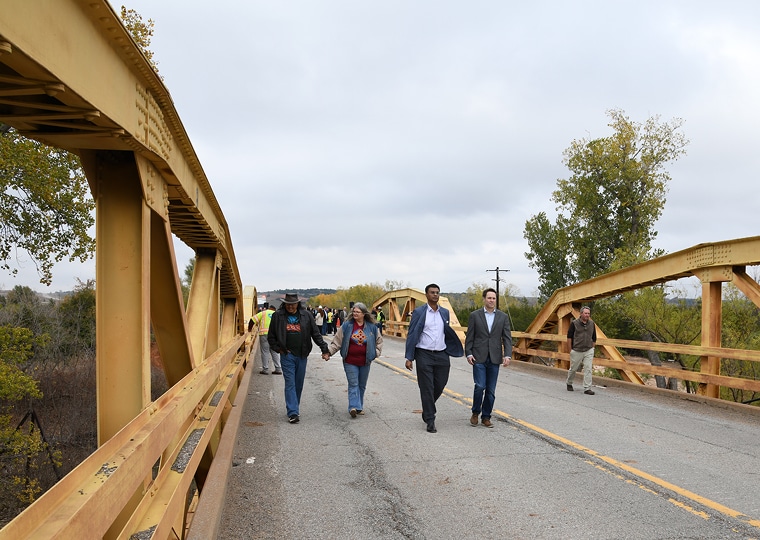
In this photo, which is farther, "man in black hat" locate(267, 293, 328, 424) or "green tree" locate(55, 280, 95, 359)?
"green tree" locate(55, 280, 95, 359)

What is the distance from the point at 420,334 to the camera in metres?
8.73

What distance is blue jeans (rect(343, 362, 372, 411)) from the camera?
9.25 m

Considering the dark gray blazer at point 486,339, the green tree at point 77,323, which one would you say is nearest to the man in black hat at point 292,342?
the dark gray blazer at point 486,339

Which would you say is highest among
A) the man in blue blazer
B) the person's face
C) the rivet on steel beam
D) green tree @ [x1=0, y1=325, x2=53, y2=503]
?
the rivet on steel beam

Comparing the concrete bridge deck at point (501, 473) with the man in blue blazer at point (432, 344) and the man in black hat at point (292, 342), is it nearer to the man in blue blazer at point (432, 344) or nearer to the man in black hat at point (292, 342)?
the man in black hat at point (292, 342)

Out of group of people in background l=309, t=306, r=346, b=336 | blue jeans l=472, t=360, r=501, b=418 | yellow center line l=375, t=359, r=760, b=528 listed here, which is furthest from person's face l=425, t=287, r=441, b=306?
group of people in background l=309, t=306, r=346, b=336

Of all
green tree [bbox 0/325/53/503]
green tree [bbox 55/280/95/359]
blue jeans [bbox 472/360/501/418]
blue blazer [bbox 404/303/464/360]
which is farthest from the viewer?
green tree [bbox 55/280/95/359]

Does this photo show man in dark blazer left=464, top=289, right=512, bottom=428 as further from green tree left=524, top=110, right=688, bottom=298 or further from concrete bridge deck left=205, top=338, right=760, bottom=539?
green tree left=524, top=110, right=688, bottom=298

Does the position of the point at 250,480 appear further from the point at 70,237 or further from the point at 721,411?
the point at 70,237

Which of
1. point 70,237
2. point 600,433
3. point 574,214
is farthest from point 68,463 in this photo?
point 574,214

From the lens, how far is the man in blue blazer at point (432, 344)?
862cm

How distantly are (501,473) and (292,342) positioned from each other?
13.1 ft

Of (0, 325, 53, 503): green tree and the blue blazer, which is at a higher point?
the blue blazer

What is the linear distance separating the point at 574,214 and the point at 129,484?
4313cm
